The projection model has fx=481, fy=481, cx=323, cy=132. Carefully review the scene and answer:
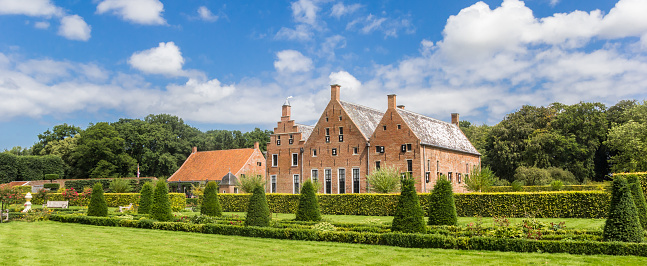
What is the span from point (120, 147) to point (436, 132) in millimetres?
44898

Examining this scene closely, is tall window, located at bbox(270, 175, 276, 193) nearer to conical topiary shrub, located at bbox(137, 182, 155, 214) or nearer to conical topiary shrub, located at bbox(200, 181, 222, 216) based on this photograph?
conical topiary shrub, located at bbox(137, 182, 155, 214)

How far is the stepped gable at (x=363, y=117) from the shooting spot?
41500 millimetres

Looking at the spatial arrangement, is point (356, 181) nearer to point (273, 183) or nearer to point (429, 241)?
point (273, 183)

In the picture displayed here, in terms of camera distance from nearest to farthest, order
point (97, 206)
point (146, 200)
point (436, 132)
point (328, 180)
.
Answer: point (97, 206) < point (146, 200) < point (328, 180) < point (436, 132)

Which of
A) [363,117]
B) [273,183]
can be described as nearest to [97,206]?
[273,183]

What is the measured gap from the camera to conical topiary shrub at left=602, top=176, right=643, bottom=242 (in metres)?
12.7

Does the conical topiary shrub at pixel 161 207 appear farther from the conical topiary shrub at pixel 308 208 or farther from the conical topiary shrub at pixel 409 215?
the conical topiary shrub at pixel 409 215

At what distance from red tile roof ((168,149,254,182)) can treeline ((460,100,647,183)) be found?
1141 inches

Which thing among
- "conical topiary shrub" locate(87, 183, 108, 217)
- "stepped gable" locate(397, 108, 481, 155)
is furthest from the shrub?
"stepped gable" locate(397, 108, 481, 155)

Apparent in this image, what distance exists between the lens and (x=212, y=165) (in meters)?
58.1

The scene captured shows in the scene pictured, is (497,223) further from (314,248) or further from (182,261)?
(182,261)

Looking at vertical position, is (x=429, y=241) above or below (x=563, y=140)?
below

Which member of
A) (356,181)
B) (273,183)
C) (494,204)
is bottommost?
(494,204)

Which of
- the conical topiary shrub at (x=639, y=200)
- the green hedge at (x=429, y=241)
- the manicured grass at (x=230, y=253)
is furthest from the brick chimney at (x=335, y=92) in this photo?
the conical topiary shrub at (x=639, y=200)
